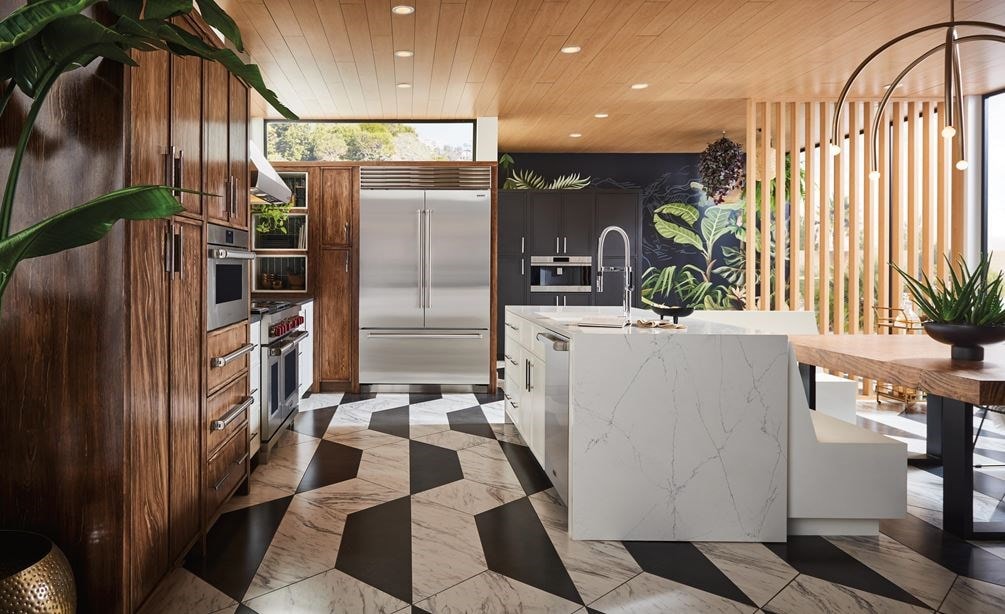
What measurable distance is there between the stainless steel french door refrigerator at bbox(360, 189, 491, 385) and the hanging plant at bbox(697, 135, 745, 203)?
2302 millimetres

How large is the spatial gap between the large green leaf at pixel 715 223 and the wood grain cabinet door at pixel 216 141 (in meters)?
6.40

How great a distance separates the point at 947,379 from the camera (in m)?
1.98

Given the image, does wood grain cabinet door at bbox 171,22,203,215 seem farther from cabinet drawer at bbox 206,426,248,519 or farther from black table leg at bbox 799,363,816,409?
black table leg at bbox 799,363,816,409

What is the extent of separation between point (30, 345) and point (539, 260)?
5.75 metres

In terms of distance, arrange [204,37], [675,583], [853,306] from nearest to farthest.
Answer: [675,583] → [204,37] → [853,306]

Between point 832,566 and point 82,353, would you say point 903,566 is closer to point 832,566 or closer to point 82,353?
point 832,566

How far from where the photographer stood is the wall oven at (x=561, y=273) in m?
7.17

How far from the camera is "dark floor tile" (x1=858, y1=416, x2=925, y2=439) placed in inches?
166

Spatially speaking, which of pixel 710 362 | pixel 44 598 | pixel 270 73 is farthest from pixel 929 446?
pixel 270 73

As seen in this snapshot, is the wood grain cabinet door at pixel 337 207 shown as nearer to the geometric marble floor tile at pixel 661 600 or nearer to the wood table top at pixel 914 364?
the wood table top at pixel 914 364

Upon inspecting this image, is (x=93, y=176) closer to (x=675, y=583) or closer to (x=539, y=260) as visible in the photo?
(x=675, y=583)

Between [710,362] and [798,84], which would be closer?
[710,362]

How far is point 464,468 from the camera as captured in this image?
347 centimetres

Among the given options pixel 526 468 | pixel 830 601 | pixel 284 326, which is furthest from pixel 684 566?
pixel 284 326
